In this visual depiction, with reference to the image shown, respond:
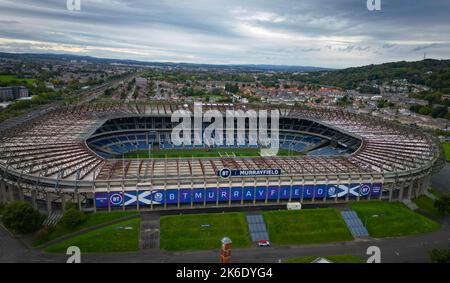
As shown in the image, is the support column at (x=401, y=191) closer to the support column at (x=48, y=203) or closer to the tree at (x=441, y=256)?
the tree at (x=441, y=256)

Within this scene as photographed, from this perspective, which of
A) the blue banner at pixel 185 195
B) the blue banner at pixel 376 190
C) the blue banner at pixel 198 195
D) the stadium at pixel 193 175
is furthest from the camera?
the blue banner at pixel 376 190

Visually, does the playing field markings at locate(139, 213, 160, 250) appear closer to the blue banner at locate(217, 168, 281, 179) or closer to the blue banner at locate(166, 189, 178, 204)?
the blue banner at locate(166, 189, 178, 204)

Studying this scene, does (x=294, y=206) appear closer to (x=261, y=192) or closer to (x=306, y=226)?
(x=306, y=226)

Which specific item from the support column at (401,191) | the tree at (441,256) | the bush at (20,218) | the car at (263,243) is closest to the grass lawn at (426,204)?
the support column at (401,191)

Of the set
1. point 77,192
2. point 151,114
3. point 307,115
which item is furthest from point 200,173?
point 307,115

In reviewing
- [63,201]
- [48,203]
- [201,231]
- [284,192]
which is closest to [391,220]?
[284,192]
